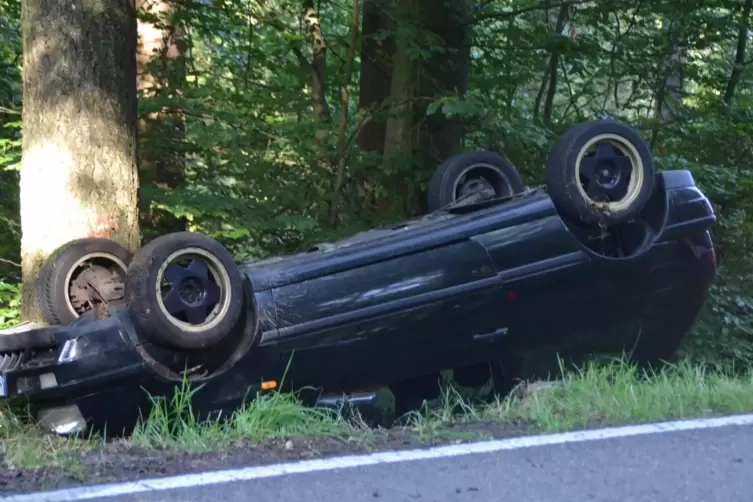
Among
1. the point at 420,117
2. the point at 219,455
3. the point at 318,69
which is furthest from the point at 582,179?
the point at 318,69

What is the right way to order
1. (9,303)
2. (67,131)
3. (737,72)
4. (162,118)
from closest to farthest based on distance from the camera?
(67,131), (9,303), (162,118), (737,72)

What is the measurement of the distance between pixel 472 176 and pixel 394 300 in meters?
1.82

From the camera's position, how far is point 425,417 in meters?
4.53

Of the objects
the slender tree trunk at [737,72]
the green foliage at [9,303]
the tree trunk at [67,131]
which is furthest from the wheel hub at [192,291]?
the slender tree trunk at [737,72]

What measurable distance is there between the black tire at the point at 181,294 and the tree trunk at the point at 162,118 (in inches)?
158

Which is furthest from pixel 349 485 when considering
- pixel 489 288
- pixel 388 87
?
pixel 388 87

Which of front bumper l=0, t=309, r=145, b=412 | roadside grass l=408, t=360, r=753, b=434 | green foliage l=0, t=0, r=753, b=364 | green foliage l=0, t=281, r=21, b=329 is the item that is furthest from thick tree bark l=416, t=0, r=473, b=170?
front bumper l=0, t=309, r=145, b=412

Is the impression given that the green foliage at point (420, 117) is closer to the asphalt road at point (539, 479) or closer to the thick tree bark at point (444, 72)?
the thick tree bark at point (444, 72)

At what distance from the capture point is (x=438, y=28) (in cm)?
875

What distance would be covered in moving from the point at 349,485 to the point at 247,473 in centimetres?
43

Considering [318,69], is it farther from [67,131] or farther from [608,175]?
[608,175]

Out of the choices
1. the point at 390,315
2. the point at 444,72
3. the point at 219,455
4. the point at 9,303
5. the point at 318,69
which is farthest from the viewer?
the point at 318,69

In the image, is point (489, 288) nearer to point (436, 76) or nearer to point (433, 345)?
point (433, 345)

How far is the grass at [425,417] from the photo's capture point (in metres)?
4.03
